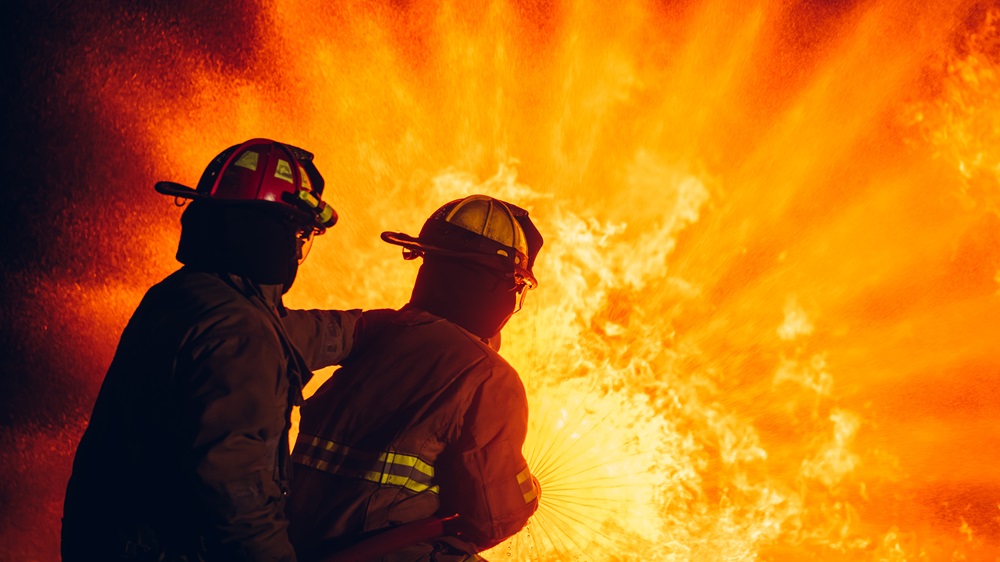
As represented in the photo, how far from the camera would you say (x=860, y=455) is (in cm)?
775

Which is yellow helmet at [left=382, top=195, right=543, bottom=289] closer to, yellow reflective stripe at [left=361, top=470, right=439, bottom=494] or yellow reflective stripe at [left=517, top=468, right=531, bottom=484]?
yellow reflective stripe at [left=517, top=468, right=531, bottom=484]

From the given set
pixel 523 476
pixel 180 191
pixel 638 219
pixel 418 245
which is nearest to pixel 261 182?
pixel 180 191

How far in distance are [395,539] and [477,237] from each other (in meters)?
1.72

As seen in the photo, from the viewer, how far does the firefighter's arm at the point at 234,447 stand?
247 centimetres

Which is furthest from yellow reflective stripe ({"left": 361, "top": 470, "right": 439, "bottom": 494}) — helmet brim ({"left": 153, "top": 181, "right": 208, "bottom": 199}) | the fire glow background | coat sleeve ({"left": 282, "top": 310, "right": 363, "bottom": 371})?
the fire glow background

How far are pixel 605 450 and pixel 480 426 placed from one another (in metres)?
4.26

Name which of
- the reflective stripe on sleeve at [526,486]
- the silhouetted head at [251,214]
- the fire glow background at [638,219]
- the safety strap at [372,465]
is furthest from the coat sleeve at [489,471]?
the fire glow background at [638,219]

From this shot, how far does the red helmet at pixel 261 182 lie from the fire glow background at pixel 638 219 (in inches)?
173

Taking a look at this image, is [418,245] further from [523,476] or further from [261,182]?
[523,476]

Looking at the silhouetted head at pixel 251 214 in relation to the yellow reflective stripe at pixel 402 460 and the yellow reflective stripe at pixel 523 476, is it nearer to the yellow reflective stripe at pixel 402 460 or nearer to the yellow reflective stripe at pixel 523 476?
the yellow reflective stripe at pixel 402 460

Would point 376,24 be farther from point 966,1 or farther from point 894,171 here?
point 966,1

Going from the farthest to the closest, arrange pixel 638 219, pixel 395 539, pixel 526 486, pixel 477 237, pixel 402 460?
1. pixel 638 219
2. pixel 477 237
3. pixel 526 486
4. pixel 402 460
5. pixel 395 539

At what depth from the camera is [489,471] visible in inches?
123

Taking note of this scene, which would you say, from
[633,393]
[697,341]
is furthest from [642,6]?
[633,393]
